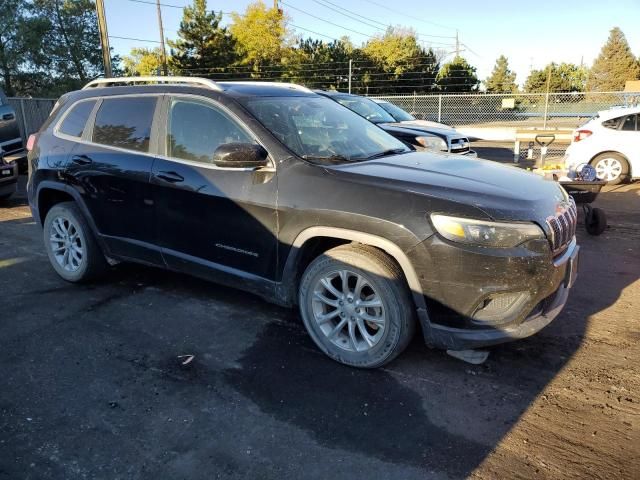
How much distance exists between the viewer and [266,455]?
8.59 feet

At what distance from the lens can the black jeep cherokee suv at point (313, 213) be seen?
9.80 feet

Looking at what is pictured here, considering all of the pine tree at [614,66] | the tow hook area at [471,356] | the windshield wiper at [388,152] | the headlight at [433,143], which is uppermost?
the pine tree at [614,66]

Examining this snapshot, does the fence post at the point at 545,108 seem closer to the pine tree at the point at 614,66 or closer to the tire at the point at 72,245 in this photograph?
the tire at the point at 72,245

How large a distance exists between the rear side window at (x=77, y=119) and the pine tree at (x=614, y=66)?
6810cm

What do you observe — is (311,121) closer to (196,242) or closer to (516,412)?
(196,242)

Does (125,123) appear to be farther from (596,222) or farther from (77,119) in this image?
(596,222)

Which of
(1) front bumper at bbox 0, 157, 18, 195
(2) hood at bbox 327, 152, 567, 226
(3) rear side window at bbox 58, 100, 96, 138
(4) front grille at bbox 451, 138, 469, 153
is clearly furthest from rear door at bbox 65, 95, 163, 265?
(4) front grille at bbox 451, 138, 469, 153

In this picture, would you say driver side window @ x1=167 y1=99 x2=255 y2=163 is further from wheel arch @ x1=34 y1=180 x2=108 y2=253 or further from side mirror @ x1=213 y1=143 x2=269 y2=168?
wheel arch @ x1=34 y1=180 x2=108 y2=253

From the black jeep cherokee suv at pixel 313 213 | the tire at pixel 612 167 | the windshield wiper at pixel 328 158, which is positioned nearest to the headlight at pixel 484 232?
the black jeep cherokee suv at pixel 313 213

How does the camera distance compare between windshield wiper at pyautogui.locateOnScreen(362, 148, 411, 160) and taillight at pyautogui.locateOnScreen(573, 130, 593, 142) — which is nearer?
windshield wiper at pyautogui.locateOnScreen(362, 148, 411, 160)

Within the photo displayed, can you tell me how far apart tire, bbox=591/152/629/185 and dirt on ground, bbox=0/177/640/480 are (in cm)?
662

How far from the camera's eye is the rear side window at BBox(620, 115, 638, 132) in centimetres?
991

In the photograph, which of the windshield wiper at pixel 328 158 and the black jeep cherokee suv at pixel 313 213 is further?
the windshield wiper at pixel 328 158

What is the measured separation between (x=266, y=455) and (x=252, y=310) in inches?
72.9
